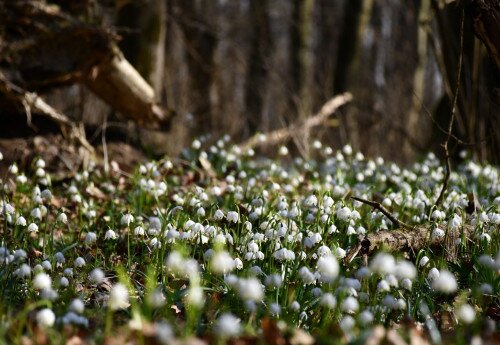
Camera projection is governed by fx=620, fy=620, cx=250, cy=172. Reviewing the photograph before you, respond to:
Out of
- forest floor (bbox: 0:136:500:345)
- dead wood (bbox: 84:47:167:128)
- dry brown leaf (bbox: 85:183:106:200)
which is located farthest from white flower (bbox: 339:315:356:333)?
dead wood (bbox: 84:47:167:128)

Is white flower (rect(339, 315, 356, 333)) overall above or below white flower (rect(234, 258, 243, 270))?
above

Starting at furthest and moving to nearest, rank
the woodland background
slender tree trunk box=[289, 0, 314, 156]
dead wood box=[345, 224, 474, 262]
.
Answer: slender tree trunk box=[289, 0, 314, 156]
the woodland background
dead wood box=[345, 224, 474, 262]

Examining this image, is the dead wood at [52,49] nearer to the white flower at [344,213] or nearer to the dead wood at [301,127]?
the dead wood at [301,127]

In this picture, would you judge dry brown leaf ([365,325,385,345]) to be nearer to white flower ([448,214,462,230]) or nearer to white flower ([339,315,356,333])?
white flower ([339,315,356,333])

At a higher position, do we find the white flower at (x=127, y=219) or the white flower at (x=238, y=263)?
the white flower at (x=238, y=263)

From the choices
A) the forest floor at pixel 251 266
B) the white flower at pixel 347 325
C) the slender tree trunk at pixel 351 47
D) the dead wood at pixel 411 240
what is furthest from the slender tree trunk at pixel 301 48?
the white flower at pixel 347 325

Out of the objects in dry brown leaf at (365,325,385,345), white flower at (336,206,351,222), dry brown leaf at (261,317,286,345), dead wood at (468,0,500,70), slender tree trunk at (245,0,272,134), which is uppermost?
dead wood at (468,0,500,70)
